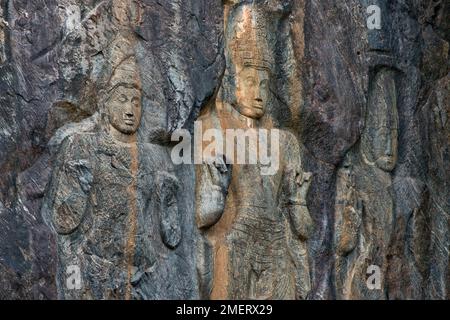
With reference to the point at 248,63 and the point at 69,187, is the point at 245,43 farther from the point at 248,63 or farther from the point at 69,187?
the point at 69,187

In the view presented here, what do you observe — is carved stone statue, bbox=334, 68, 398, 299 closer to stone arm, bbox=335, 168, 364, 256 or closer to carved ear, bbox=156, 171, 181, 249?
stone arm, bbox=335, 168, 364, 256

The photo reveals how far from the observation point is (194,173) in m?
16.1

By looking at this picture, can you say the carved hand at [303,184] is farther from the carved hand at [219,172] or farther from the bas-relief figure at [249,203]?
the carved hand at [219,172]

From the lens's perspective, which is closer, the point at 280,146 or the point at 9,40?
the point at 9,40

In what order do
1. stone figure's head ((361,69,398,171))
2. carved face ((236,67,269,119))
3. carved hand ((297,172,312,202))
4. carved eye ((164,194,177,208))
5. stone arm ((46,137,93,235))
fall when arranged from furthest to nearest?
stone figure's head ((361,69,398,171))
carved hand ((297,172,312,202))
carved face ((236,67,269,119))
carved eye ((164,194,177,208))
stone arm ((46,137,93,235))

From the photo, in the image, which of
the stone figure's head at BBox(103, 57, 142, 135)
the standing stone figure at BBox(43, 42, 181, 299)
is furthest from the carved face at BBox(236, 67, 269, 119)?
the stone figure's head at BBox(103, 57, 142, 135)

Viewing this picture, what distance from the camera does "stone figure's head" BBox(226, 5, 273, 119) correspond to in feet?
54.5

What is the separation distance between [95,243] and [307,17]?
288cm

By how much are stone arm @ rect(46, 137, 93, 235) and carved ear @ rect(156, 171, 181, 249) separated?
582mm

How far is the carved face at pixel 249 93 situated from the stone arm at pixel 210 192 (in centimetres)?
56

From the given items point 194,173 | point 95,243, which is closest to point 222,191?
point 194,173

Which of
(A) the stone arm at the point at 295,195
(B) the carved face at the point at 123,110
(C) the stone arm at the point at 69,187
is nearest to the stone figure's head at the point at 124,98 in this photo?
(B) the carved face at the point at 123,110
